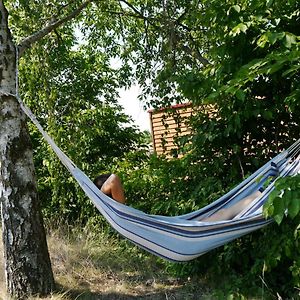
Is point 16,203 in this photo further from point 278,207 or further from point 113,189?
point 278,207

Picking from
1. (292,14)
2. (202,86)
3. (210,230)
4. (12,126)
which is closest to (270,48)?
(292,14)

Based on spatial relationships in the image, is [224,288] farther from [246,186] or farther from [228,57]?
[228,57]

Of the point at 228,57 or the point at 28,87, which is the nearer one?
the point at 228,57

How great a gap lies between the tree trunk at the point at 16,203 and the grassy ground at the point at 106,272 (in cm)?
16

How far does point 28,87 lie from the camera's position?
433 cm

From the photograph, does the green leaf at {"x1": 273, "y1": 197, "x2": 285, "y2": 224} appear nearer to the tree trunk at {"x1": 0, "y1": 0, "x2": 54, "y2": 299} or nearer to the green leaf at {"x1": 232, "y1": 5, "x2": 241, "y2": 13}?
the green leaf at {"x1": 232, "y1": 5, "x2": 241, "y2": 13}

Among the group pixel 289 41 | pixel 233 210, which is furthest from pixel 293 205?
pixel 233 210

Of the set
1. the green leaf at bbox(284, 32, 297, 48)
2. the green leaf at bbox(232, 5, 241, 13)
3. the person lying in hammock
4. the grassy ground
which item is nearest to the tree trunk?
the grassy ground

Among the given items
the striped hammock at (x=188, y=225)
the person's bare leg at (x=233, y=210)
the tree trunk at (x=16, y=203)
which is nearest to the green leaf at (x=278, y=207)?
the striped hammock at (x=188, y=225)

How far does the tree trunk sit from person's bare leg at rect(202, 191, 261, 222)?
0.98 meters

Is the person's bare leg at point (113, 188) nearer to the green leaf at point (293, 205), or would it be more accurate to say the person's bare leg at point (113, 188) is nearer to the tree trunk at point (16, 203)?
the tree trunk at point (16, 203)

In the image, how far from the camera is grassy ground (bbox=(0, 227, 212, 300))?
9.35 ft

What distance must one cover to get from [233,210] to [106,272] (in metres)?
1.18

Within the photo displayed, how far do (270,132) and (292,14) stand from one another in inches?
28.9
